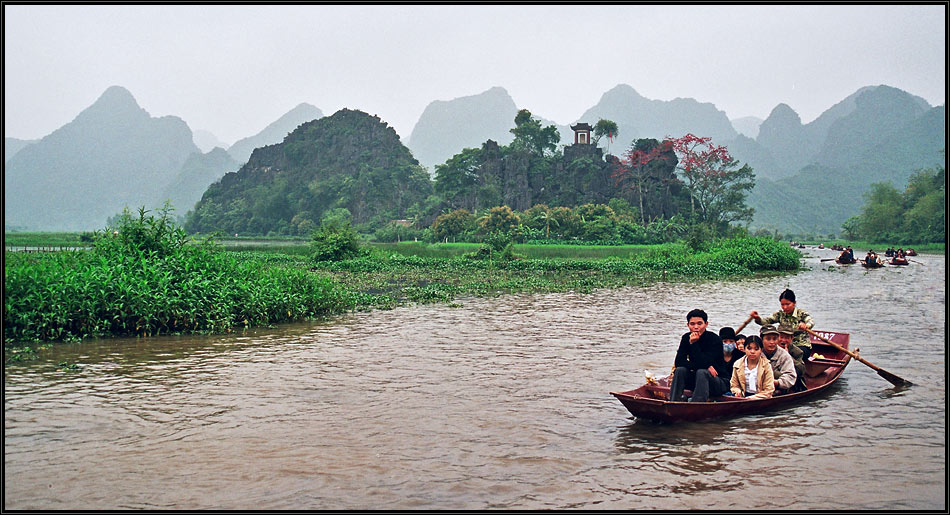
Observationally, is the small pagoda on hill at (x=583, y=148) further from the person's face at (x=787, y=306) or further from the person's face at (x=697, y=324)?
the person's face at (x=697, y=324)

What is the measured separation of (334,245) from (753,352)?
821 inches

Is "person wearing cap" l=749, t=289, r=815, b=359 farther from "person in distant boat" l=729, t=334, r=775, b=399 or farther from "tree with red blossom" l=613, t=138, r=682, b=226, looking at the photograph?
"tree with red blossom" l=613, t=138, r=682, b=226

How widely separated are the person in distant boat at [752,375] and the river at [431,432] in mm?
262

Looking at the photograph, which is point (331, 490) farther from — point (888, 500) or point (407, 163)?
point (407, 163)

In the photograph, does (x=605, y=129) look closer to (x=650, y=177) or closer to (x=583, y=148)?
(x=583, y=148)

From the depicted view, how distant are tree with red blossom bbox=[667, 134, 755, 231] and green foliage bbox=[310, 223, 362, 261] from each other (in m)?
24.9

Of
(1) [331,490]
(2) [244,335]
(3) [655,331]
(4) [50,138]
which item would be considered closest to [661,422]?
(1) [331,490]

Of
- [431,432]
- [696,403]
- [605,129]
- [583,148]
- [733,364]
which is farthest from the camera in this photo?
[605,129]

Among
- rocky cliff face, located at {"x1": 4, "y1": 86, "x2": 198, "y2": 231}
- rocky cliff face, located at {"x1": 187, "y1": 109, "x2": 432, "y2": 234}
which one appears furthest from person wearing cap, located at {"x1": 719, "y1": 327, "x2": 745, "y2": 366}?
rocky cliff face, located at {"x1": 4, "y1": 86, "x2": 198, "y2": 231}

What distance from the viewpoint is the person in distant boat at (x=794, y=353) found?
6863 mm

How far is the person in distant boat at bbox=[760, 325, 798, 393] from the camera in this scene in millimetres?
6586

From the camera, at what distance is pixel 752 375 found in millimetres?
6453

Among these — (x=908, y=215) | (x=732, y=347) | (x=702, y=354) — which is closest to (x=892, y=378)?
(x=732, y=347)

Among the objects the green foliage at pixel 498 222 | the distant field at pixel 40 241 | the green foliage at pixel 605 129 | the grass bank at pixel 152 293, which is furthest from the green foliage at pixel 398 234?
the grass bank at pixel 152 293
